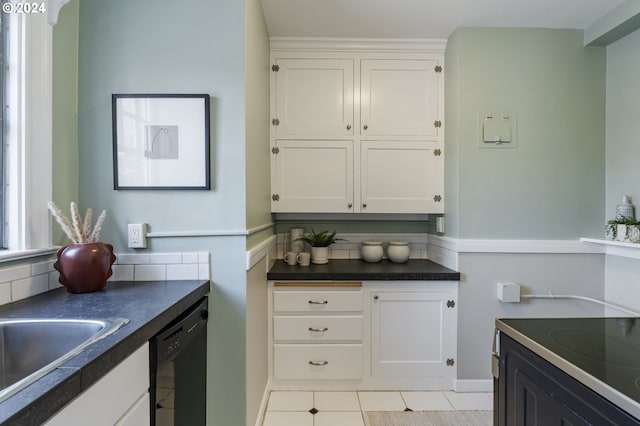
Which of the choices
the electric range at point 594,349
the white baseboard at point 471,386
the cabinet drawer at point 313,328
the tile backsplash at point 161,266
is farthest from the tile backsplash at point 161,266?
the white baseboard at point 471,386

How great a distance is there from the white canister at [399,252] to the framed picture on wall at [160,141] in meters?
1.53

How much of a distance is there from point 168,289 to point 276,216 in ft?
4.41

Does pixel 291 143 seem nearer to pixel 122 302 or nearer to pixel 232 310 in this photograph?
pixel 232 310

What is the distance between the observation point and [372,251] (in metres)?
2.47

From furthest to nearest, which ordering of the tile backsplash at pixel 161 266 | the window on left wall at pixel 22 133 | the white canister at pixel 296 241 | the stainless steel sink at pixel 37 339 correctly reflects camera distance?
the white canister at pixel 296 241 < the tile backsplash at pixel 161 266 < the window on left wall at pixel 22 133 < the stainless steel sink at pixel 37 339

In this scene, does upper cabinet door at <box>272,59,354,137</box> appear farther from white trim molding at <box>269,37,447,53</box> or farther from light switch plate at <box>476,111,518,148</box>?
light switch plate at <box>476,111,518,148</box>

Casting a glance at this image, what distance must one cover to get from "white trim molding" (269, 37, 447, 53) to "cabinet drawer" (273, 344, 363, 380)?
2.11 m

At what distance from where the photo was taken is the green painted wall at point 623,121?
1944mm

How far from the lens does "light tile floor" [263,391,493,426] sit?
1.87 m

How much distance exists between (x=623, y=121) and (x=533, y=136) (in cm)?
51

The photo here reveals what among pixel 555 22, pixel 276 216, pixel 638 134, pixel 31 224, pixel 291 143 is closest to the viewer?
pixel 31 224

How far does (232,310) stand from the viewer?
1.50 metres

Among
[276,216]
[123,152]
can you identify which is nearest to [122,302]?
[123,152]

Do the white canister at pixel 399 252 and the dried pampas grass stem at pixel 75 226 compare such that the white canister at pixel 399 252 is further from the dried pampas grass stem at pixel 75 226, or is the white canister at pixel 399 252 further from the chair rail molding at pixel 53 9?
the chair rail molding at pixel 53 9
